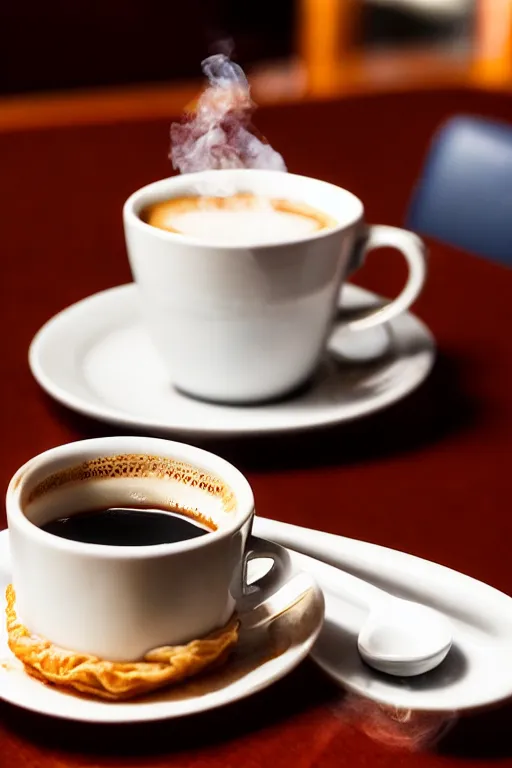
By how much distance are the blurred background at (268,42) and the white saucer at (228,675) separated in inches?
88.1

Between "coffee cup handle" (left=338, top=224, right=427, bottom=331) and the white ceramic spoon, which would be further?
"coffee cup handle" (left=338, top=224, right=427, bottom=331)

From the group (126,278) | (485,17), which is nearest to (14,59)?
(485,17)

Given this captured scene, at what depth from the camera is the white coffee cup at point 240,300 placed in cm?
69

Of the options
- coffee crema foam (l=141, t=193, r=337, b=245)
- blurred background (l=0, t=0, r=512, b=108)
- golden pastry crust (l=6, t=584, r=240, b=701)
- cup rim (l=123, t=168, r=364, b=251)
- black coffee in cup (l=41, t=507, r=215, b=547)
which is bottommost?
blurred background (l=0, t=0, r=512, b=108)

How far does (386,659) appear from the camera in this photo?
469 millimetres

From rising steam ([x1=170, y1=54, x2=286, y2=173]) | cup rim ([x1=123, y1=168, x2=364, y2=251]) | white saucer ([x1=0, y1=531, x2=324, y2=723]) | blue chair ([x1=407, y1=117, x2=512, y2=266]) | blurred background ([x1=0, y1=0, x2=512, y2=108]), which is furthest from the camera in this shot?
blurred background ([x1=0, y1=0, x2=512, y2=108])

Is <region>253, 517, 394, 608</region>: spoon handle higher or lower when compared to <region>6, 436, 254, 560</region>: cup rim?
lower

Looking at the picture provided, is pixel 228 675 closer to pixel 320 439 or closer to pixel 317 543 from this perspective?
pixel 317 543

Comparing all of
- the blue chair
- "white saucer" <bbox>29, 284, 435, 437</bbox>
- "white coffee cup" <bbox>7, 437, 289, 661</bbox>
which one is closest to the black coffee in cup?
"white coffee cup" <bbox>7, 437, 289, 661</bbox>

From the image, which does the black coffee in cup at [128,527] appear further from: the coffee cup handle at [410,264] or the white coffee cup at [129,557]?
the coffee cup handle at [410,264]

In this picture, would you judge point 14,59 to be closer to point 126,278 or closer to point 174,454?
point 126,278

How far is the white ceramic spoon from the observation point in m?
0.47

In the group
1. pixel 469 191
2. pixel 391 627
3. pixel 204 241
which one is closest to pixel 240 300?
pixel 204 241

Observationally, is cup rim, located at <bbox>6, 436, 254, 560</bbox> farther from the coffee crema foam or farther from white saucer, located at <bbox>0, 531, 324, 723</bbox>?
the coffee crema foam
